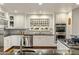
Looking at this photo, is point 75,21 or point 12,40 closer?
point 75,21

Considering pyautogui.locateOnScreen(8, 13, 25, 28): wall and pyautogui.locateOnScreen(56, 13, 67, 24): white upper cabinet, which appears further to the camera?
pyautogui.locateOnScreen(8, 13, 25, 28): wall

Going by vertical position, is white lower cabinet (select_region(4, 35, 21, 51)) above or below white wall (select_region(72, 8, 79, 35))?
below

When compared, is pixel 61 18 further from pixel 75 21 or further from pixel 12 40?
pixel 12 40

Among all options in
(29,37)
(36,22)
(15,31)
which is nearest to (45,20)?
(36,22)

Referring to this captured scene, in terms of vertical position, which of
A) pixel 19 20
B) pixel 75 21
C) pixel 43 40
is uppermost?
pixel 19 20

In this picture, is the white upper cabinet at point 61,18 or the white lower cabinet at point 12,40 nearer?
the white lower cabinet at point 12,40

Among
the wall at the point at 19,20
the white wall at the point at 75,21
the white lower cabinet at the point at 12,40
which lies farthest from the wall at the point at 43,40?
the white wall at the point at 75,21

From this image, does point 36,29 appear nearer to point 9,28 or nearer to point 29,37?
point 29,37

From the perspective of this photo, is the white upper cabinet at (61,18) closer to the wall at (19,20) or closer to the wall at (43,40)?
the wall at (43,40)

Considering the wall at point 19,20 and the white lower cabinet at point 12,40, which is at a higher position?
the wall at point 19,20

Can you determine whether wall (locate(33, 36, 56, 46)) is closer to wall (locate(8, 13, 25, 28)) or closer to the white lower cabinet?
the white lower cabinet

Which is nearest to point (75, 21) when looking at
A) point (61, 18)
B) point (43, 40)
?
point (61, 18)

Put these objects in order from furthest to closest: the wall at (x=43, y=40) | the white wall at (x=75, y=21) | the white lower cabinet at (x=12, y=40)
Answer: the wall at (x=43, y=40), the white lower cabinet at (x=12, y=40), the white wall at (x=75, y=21)

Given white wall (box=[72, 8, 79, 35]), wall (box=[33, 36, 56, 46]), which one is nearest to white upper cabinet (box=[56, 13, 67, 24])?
wall (box=[33, 36, 56, 46])
